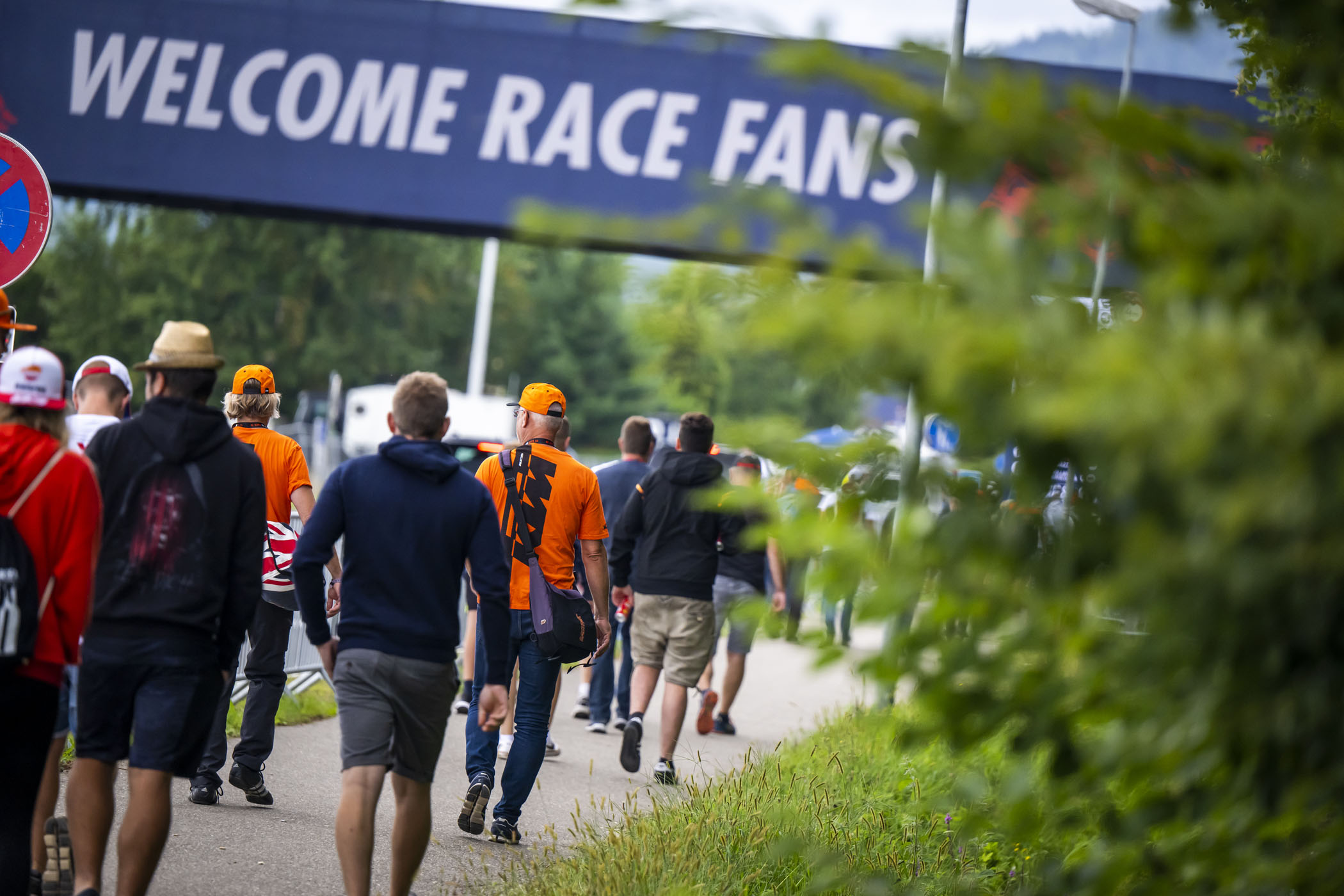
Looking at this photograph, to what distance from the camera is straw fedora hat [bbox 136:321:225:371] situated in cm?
468

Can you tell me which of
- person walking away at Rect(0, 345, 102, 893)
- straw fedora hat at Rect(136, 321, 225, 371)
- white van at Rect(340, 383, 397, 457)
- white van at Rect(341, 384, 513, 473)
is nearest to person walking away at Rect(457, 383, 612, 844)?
straw fedora hat at Rect(136, 321, 225, 371)

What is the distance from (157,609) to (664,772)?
3.99 metres

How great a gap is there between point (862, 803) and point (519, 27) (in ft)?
23.2

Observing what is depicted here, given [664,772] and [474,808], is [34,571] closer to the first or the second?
[474,808]

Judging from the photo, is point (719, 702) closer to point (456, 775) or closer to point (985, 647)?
point (456, 775)

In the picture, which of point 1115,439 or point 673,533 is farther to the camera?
point 673,533

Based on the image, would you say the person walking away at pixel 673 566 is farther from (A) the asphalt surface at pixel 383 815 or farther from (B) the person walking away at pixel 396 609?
(B) the person walking away at pixel 396 609

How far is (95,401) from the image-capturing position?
5578mm

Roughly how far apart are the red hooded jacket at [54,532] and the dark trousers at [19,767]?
6 cm

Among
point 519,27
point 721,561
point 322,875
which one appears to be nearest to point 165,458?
point 322,875

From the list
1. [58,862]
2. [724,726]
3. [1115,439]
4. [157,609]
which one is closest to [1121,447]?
[1115,439]

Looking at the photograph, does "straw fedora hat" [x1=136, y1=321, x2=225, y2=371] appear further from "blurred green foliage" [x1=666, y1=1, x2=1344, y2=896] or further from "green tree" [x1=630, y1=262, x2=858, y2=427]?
"blurred green foliage" [x1=666, y1=1, x2=1344, y2=896]

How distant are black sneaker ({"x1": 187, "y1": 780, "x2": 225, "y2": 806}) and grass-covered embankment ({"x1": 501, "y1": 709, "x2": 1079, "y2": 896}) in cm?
175

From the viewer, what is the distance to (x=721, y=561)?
34.2 ft
